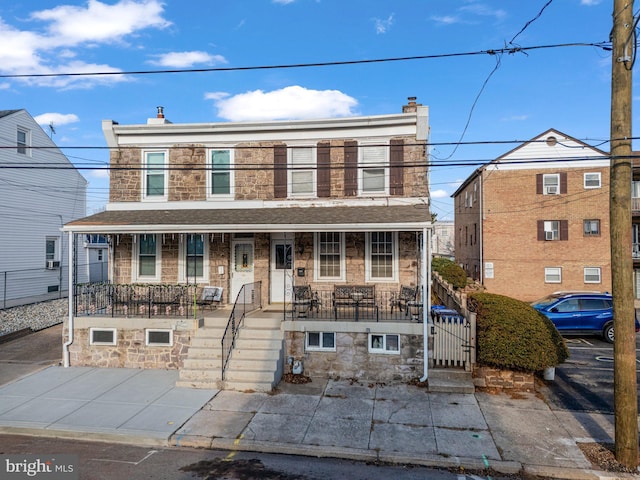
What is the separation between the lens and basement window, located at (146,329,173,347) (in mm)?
11922

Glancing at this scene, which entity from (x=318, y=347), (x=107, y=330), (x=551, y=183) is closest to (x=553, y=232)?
(x=551, y=183)

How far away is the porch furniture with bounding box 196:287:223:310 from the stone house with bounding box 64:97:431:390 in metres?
0.12

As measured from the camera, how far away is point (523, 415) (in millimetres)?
8789

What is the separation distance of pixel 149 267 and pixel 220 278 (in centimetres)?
256

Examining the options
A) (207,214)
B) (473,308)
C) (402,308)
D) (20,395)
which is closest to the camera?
(20,395)

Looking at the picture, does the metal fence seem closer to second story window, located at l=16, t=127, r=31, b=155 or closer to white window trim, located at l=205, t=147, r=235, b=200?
white window trim, located at l=205, t=147, r=235, b=200

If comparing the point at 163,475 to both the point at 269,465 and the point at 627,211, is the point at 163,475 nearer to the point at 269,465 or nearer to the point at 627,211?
the point at 269,465

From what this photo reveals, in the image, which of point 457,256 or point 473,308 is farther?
point 457,256

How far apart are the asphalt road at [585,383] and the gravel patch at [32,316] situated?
15839 millimetres

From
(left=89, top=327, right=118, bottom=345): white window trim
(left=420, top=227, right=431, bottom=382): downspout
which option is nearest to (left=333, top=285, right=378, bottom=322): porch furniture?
(left=420, top=227, right=431, bottom=382): downspout

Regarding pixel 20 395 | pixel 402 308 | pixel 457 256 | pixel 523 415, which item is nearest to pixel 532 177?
pixel 457 256

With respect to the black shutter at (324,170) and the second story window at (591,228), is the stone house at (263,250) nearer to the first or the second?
the black shutter at (324,170)

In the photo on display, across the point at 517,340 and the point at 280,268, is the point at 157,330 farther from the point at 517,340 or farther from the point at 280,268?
the point at 517,340

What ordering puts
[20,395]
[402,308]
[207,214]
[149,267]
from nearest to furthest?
[20,395] < [402,308] < [207,214] < [149,267]
